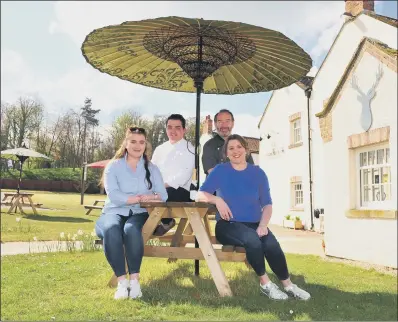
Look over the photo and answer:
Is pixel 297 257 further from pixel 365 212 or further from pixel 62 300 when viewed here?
pixel 62 300

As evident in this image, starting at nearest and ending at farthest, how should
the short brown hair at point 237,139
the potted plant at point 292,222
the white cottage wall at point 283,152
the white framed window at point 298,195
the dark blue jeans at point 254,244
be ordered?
the dark blue jeans at point 254,244 < the short brown hair at point 237,139 < the potted plant at point 292,222 < the white cottage wall at point 283,152 < the white framed window at point 298,195

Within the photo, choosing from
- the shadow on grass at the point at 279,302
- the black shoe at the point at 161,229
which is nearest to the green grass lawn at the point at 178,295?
the shadow on grass at the point at 279,302

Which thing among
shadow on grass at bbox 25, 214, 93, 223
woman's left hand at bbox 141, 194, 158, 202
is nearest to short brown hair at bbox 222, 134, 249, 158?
woman's left hand at bbox 141, 194, 158, 202

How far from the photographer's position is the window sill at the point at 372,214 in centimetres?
530

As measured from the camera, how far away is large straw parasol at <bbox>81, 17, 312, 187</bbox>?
346 centimetres

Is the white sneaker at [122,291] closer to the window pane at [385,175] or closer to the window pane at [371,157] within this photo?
the window pane at [385,175]

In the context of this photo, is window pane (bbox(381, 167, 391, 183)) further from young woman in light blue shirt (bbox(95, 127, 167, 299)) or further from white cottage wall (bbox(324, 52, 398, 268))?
young woman in light blue shirt (bbox(95, 127, 167, 299))

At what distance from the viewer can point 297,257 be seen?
6.64 meters

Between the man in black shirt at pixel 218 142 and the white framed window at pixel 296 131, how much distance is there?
11.1 meters

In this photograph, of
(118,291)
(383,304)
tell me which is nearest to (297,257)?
(383,304)

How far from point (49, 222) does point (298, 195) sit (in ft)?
28.5

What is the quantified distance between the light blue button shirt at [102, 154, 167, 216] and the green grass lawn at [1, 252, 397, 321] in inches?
29.2

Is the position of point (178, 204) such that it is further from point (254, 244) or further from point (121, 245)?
point (254, 244)

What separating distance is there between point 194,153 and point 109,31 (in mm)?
1368
